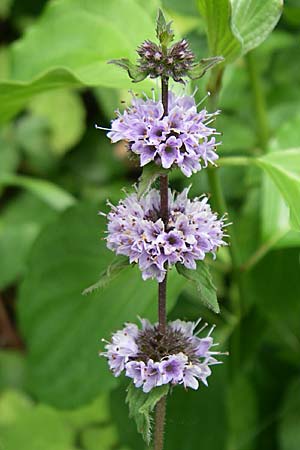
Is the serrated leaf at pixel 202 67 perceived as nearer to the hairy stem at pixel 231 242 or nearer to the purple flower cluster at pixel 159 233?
the purple flower cluster at pixel 159 233

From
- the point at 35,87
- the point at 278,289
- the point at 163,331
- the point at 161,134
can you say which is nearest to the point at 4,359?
the point at 278,289

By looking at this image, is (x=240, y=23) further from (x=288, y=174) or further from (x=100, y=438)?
(x=100, y=438)

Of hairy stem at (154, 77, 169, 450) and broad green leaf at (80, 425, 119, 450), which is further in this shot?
broad green leaf at (80, 425, 119, 450)

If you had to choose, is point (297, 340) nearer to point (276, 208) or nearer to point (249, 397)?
point (249, 397)

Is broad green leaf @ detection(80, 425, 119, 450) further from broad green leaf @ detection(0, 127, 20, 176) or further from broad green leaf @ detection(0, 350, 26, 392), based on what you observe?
broad green leaf @ detection(0, 127, 20, 176)

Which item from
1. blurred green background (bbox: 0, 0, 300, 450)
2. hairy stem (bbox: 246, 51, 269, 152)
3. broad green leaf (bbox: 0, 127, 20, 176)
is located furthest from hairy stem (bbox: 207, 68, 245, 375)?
broad green leaf (bbox: 0, 127, 20, 176)

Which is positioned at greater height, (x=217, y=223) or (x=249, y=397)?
(x=217, y=223)

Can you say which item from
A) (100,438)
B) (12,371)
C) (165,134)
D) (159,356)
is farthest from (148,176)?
(12,371)
